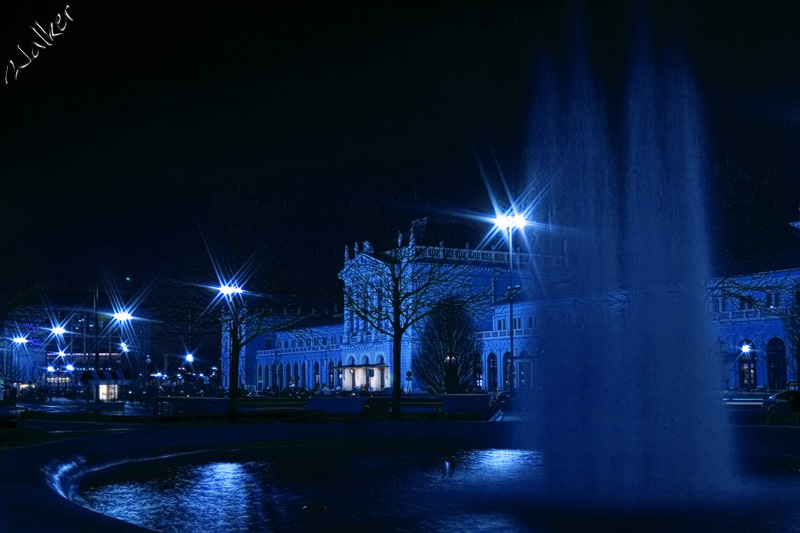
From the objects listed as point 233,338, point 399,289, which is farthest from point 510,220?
point 233,338

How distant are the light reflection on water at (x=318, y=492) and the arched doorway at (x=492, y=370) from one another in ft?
255

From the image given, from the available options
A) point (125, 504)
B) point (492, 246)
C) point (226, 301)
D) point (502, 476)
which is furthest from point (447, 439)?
point (492, 246)

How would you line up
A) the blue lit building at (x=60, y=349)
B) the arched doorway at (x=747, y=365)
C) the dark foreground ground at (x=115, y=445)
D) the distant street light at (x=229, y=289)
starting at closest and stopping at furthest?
the dark foreground ground at (x=115, y=445), the distant street light at (x=229, y=289), the blue lit building at (x=60, y=349), the arched doorway at (x=747, y=365)

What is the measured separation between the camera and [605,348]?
1585 cm

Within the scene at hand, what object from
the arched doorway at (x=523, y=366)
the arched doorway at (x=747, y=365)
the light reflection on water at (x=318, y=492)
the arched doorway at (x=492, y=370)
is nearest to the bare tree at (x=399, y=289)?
the light reflection on water at (x=318, y=492)

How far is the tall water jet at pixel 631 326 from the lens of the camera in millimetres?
14211

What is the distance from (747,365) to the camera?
2854 inches

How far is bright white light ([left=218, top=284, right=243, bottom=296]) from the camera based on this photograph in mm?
37353

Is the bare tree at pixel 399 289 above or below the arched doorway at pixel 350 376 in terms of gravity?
above

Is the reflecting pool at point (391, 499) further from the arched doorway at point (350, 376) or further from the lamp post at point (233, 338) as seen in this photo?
the arched doorway at point (350, 376)

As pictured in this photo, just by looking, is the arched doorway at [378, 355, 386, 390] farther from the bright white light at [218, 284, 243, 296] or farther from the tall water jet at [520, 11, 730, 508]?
the tall water jet at [520, 11, 730, 508]

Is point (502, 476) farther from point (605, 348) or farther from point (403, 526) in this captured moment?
point (403, 526)

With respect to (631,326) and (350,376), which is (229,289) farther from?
(350,376)

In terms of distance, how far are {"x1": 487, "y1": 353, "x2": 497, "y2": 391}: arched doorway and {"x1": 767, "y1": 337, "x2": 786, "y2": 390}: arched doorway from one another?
3169 centimetres
